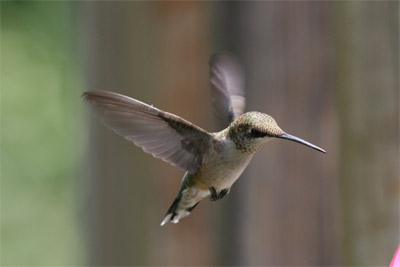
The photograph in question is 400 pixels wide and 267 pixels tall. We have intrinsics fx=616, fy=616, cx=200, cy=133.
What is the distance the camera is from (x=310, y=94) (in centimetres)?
209

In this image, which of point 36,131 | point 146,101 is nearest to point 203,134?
point 146,101

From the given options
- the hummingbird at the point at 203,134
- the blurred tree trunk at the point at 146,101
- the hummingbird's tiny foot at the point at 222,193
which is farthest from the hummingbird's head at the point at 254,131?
the blurred tree trunk at the point at 146,101

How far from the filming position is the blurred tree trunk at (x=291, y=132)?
207 cm

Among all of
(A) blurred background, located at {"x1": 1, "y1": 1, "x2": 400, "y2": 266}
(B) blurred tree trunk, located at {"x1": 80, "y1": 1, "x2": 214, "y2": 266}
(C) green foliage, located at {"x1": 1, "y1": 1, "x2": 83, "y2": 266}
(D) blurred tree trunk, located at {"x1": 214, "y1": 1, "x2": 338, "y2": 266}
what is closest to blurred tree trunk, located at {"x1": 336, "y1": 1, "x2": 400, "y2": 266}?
(A) blurred background, located at {"x1": 1, "y1": 1, "x2": 400, "y2": 266}

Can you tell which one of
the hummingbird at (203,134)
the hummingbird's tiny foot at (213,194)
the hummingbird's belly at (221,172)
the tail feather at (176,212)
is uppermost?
the hummingbird at (203,134)

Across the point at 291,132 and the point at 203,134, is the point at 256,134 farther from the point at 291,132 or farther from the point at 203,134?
the point at 291,132

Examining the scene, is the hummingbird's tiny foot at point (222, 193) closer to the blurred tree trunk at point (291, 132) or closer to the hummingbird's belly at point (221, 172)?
the hummingbird's belly at point (221, 172)

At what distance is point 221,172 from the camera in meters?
1.38

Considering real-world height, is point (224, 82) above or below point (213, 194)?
above

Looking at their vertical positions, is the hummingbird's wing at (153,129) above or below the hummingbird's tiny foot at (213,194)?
above

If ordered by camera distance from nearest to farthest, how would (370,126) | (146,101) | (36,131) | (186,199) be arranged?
(186,199) < (370,126) < (146,101) < (36,131)

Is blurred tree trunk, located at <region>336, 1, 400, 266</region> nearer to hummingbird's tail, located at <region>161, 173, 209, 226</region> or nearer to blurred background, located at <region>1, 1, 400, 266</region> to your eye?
blurred background, located at <region>1, 1, 400, 266</region>

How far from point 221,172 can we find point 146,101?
1.25 metres

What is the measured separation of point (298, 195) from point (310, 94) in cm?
35
